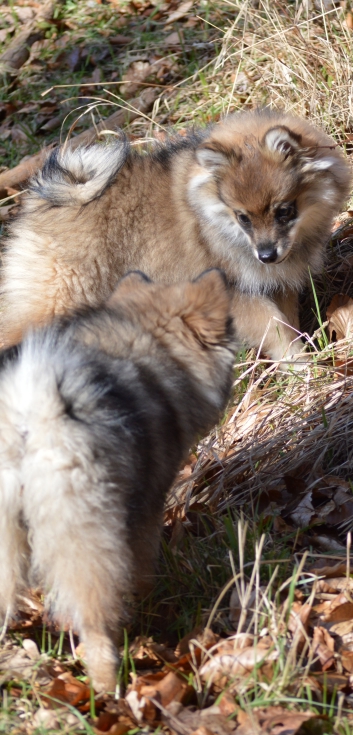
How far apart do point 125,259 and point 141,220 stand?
0.26 meters

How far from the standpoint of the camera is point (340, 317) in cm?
507

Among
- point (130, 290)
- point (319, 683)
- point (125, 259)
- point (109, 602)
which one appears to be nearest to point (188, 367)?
point (130, 290)

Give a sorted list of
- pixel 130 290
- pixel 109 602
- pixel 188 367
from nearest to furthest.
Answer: pixel 109 602 → pixel 188 367 → pixel 130 290

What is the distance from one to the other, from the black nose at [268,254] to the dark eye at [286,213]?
186mm

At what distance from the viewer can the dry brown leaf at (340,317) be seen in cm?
498

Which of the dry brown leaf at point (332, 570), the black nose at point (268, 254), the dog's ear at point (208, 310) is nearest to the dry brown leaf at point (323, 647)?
the dry brown leaf at point (332, 570)

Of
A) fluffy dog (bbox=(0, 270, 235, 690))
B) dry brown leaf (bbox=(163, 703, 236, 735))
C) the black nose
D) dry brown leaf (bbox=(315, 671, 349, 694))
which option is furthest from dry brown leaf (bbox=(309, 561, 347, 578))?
the black nose

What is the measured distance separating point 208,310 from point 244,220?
70.1 inches

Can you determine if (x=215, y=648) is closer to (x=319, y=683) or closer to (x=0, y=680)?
(x=319, y=683)

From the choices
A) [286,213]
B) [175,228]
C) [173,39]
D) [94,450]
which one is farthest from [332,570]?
[173,39]

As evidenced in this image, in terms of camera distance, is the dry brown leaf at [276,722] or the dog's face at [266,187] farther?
the dog's face at [266,187]

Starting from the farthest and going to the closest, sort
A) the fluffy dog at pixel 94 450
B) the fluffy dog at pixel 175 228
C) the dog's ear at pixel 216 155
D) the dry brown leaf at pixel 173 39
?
1. the dry brown leaf at pixel 173 39
2. the fluffy dog at pixel 175 228
3. the dog's ear at pixel 216 155
4. the fluffy dog at pixel 94 450

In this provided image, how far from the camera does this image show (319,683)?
106 inches

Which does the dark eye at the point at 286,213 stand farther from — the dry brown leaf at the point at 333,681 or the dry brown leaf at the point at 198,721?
the dry brown leaf at the point at 198,721
